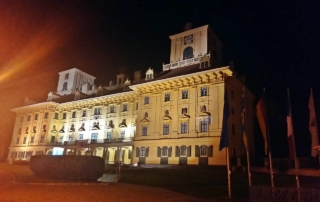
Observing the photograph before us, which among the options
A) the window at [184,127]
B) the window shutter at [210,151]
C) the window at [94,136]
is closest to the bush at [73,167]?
the window shutter at [210,151]

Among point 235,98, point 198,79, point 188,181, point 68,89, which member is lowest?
point 188,181

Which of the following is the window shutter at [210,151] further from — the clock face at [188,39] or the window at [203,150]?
the clock face at [188,39]

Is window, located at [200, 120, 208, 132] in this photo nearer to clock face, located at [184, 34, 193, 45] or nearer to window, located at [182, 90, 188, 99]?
window, located at [182, 90, 188, 99]

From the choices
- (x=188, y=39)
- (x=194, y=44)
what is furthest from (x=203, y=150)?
(x=188, y=39)

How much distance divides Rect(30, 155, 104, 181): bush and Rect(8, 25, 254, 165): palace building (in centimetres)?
151

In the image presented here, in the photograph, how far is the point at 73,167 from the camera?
806 inches

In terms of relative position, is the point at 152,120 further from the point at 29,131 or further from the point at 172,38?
the point at 29,131

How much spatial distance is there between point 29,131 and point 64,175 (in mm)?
54589

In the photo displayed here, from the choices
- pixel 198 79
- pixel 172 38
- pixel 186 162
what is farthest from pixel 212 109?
pixel 172 38

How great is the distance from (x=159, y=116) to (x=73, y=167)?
81.1ft

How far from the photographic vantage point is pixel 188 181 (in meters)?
21.8

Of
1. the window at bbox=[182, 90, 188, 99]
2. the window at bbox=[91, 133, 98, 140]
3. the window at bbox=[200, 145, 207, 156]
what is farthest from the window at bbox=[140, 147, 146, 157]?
the window at bbox=[91, 133, 98, 140]

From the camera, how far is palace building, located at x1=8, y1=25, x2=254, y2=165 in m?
38.3

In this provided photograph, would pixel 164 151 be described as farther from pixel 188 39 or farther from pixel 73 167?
pixel 188 39
